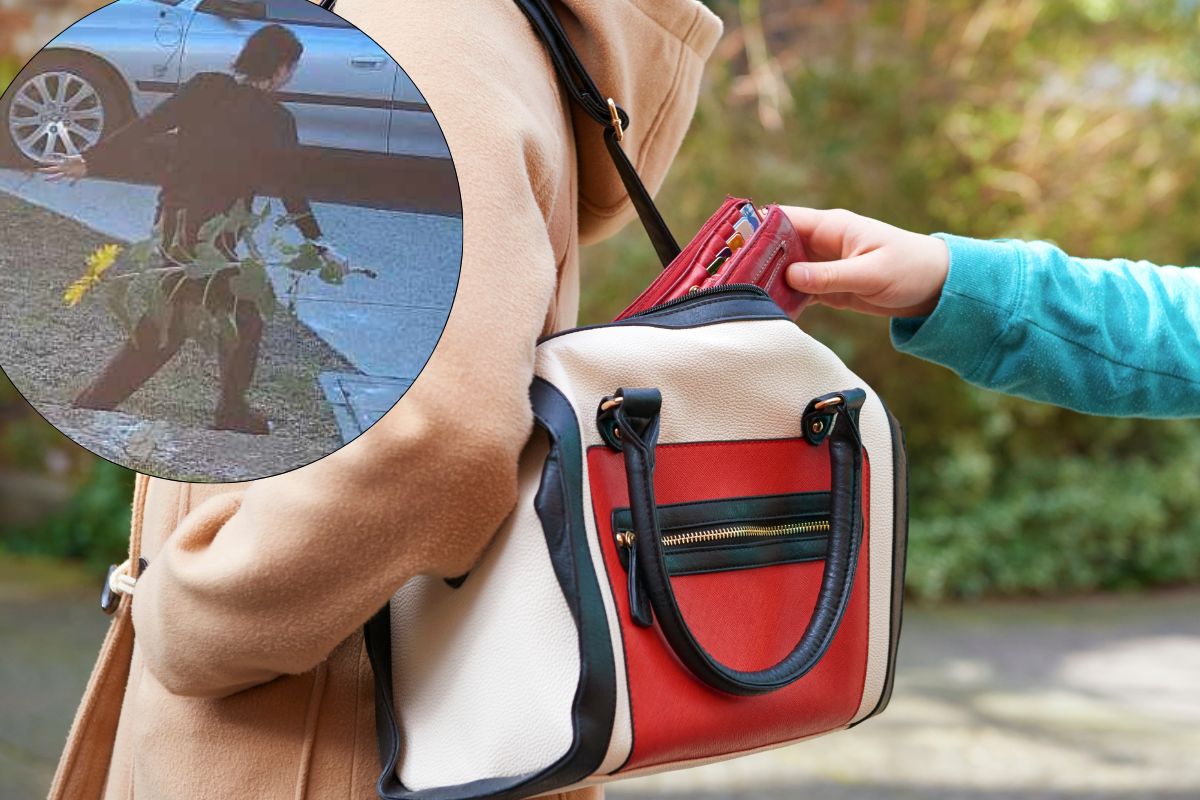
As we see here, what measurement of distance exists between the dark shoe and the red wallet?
423 millimetres

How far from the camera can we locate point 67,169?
0.54 meters

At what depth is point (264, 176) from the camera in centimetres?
56

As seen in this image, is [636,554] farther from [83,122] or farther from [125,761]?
[125,761]

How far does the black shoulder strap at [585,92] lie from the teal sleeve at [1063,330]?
0.34 meters

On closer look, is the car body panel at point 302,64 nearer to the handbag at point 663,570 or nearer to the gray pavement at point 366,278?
the gray pavement at point 366,278

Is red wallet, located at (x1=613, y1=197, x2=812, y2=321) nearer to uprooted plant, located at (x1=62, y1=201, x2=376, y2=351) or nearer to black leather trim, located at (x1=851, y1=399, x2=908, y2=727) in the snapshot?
black leather trim, located at (x1=851, y1=399, x2=908, y2=727)

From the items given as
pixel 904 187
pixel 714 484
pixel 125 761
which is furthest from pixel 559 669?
pixel 904 187

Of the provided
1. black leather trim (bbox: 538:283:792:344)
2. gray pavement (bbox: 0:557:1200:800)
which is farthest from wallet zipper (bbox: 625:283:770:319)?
gray pavement (bbox: 0:557:1200:800)

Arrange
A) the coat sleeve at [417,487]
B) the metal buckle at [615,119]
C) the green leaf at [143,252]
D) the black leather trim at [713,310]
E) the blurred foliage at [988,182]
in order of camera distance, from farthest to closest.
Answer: the blurred foliage at [988,182] → the metal buckle at [615,119] → the black leather trim at [713,310] → the coat sleeve at [417,487] → the green leaf at [143,252]

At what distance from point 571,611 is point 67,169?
41 cm

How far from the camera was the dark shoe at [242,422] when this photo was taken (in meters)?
0.56

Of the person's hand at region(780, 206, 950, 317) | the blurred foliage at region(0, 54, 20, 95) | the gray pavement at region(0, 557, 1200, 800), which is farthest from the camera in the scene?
the blurred foliage at region(0, 54, 20, 95)

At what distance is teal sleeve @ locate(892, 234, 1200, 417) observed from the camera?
1144 millimetres

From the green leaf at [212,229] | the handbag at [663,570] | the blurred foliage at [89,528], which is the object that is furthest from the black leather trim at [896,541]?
the blurred foliage at [89,528]
